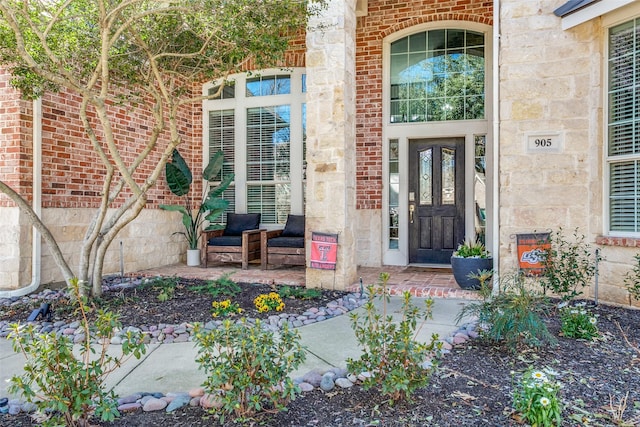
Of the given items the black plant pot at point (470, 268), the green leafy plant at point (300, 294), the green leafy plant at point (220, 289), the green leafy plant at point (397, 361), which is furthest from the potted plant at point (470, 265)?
the green leafy plant at point (397, 361)

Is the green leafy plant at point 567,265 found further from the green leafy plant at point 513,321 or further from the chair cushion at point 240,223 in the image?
the chair cushion at point 240,223

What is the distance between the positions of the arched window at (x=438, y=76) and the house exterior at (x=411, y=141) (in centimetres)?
2

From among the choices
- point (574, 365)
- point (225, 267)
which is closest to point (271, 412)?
point (574, 365)

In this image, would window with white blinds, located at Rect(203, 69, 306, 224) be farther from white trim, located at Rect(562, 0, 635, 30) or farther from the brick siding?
white trim, located at Rect(562, 0, 635, 30)

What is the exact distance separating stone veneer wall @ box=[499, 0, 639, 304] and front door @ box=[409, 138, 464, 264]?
212 centimetres

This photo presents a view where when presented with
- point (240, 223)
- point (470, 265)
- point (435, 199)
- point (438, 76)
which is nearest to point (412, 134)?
point (438, 76)

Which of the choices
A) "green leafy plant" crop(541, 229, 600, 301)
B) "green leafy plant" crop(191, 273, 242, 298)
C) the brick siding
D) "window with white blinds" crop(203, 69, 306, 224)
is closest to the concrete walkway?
"green leafy plant" crop(541, 229, 600, 301)

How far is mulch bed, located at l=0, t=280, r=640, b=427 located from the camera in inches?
82.3

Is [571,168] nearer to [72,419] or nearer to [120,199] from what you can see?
[72,419]

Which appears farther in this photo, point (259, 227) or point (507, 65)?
point (259, 227)

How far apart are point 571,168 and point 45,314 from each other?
17.6 ft

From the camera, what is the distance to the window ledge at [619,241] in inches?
164

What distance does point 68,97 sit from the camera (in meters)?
5.62

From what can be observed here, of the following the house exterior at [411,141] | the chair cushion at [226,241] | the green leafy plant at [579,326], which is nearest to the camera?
the green leafy plant at [579,326]
